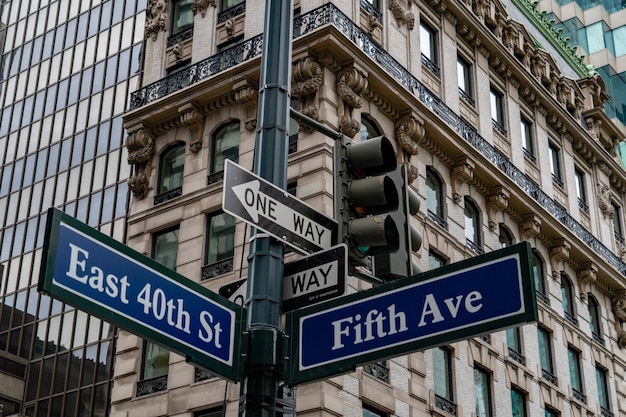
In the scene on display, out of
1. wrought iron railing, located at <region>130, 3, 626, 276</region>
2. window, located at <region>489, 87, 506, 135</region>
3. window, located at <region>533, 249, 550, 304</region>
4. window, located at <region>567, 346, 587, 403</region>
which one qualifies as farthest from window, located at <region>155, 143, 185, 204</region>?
window, located at <region>567, 346, 587, 403</region>

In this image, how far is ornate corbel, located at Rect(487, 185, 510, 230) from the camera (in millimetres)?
32594

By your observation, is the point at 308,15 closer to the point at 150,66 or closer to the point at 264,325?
the point at 150,66

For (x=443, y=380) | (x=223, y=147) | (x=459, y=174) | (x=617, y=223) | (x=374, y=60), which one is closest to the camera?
(x=443, y=380)

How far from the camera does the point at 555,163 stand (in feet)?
129

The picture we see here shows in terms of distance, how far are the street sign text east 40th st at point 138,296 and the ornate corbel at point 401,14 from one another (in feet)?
80.2

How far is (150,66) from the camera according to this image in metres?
32.4

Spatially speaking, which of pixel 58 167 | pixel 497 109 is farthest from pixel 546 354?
pixel 58 167

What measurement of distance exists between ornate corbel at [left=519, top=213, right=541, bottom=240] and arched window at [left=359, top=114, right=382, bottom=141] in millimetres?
8033

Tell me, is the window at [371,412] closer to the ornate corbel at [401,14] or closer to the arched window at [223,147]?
the arched window at [223,147]

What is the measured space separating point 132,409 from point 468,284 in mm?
20615

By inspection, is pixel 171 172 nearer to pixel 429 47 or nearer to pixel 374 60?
pixel 374 60

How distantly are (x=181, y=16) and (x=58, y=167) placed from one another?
1075 centimetres

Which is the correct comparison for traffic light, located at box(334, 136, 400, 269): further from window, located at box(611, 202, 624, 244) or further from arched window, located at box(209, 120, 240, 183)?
window, located at box(611, 202, 624, 244)

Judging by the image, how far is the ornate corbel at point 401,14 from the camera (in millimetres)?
31078
